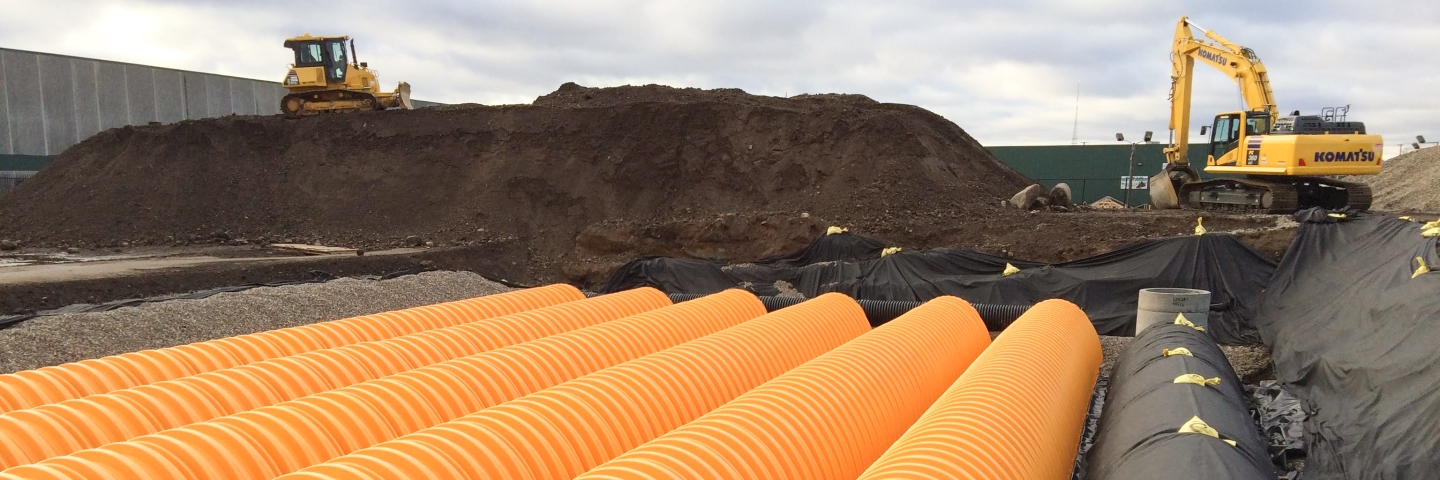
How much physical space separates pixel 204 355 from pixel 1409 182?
37253 mm

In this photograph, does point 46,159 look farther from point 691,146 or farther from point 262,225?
point 691,146

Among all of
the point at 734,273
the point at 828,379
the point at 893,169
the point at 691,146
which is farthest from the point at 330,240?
the point at 828,379

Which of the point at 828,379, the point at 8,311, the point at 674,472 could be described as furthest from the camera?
the point at 8,311

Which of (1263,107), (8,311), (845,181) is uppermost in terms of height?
(1263,107)

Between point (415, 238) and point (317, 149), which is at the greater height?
point (317, 149)

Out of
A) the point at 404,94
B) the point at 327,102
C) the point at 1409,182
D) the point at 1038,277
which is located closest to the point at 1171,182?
the point at 1038,277

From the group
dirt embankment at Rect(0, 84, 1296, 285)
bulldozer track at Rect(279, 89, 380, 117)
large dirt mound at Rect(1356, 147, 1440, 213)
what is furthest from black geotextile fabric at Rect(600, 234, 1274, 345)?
bulldozer track at Rect(279, 89, 380, 117)

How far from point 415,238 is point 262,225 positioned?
6044 mm

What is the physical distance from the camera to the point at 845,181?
75.1ft

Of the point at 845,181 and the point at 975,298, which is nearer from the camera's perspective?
the point at 975,298

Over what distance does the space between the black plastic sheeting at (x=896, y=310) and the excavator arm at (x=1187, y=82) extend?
12761 mm

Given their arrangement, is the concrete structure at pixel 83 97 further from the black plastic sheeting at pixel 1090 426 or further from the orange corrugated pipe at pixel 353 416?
the black plastic sheeting at pixel 1090 426

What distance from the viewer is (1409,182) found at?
99.7 feet

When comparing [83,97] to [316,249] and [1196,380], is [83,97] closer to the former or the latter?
[316,249]
